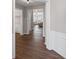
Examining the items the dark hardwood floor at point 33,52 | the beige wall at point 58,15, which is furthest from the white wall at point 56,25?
the dark hardwood floor at point 33,52

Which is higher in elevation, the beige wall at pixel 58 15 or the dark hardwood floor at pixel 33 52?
the beige wall at pixel 58 15

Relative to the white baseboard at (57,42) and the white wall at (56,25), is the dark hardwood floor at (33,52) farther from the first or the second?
the white wall at (56,25)

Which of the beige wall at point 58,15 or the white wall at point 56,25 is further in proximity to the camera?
the white wall at point 56,25

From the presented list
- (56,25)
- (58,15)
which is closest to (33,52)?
(56,25)

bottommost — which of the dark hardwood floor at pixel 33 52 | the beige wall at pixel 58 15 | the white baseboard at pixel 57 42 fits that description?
the dark hardwood floor at pixel 33 52

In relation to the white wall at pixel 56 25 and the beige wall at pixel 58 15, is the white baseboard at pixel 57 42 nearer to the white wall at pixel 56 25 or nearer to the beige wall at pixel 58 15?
the white wall at pixel 56 25

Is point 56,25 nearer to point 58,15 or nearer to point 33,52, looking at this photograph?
point 58,15

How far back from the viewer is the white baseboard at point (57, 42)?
3.91 m

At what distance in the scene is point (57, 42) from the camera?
4.47 m

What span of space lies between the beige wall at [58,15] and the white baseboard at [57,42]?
0.19 meters

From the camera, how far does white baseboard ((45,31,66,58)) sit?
3906 millimetres

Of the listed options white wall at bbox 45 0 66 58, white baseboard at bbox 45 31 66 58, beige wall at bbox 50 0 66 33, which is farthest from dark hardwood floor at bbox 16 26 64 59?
beige wall at bbox 50 0 66 33

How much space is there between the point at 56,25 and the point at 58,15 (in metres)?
0.44
